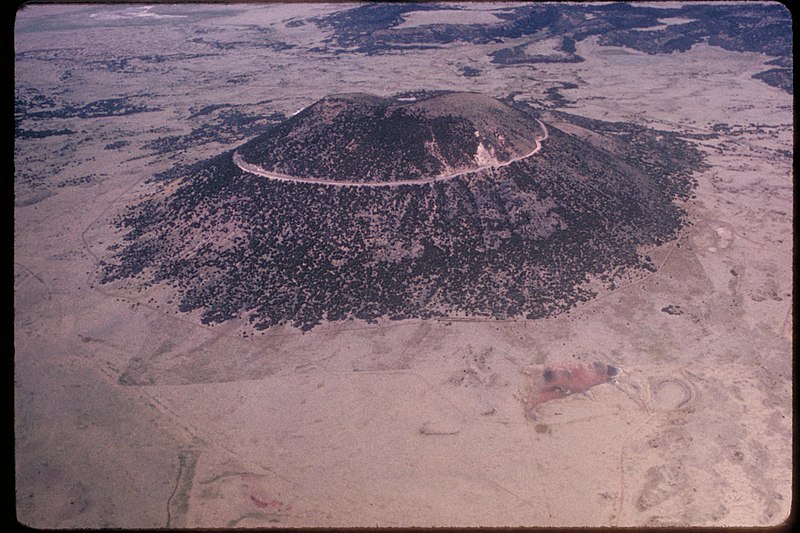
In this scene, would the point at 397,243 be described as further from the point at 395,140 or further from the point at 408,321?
the point at 395,140

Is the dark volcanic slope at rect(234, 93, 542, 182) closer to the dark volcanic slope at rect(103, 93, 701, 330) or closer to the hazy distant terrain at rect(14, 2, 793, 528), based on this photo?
the hazy distant terrain at rect(14, 2, 793, 528)

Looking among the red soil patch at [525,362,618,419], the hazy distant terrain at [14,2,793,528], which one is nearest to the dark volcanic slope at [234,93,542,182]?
the hazy distant terrain at [14,2,793,528]

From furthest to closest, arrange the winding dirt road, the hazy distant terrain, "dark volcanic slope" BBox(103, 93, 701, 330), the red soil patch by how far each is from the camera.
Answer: the winding dirt road
"dark volcanic slope" BBox(103, 93, 701, 330)
the red soil patch
the hazy distant terrain

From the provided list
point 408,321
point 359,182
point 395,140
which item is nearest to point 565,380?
point 408,321

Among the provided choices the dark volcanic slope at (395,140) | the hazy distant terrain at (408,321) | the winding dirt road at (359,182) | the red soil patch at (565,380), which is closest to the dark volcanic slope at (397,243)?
the hazy distant terrain at (408,321)

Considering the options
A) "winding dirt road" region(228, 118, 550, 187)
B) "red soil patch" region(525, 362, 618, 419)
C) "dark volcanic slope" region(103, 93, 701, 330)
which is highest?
"winding dirt road" region(228, 118, 550, 187)

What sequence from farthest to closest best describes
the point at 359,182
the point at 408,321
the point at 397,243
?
the point at 359,182 < the point at 397,243 < the point at 408,321

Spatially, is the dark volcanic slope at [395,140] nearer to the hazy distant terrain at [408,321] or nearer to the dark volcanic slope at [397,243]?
the hazy distant terrain at [408,321]
